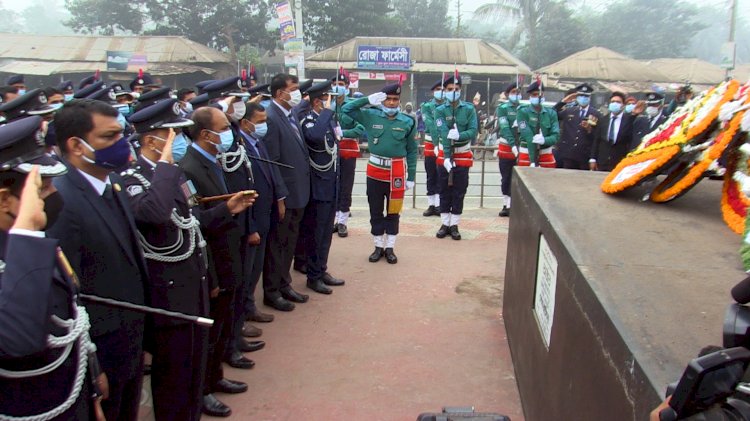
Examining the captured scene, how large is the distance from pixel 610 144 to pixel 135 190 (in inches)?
283

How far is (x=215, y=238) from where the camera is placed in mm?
3594

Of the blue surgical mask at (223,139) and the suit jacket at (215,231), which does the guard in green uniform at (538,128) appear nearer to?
the blue surgical mask at (223,139)

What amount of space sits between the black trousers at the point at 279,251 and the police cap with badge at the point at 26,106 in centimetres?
207

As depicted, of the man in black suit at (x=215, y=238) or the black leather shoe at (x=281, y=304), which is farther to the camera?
the black leather shoe at (x=281, y=304)

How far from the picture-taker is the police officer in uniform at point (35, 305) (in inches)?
67.4

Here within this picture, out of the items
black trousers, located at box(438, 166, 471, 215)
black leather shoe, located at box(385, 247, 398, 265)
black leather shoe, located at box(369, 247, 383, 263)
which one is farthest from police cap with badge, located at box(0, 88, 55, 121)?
black trousers, located at box(438, 166, 471, 215)

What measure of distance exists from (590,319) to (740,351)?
3.08 ft

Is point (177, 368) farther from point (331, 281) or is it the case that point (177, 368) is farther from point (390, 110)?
point (390, 110)

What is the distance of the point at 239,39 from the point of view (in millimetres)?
35625

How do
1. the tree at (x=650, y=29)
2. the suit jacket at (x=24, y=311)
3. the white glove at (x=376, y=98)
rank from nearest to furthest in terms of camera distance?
the suit jacket at (x=24, y=311) → the white glove at (x=376, y=98) → the tree at (x=650, y=29)

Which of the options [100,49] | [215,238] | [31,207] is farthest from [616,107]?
[100,49]

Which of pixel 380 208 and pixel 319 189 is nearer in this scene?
pixel 319 189

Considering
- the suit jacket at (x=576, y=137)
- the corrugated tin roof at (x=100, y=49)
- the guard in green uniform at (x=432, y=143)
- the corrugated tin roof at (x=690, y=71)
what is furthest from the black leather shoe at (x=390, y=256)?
the corrugated tin roof at (x=100, y=49)

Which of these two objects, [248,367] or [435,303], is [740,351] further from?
[435,303]
